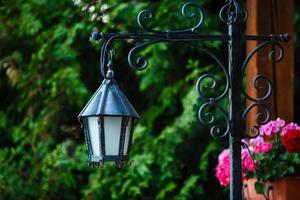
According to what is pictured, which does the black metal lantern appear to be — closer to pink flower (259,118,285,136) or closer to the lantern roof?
the lantern roof

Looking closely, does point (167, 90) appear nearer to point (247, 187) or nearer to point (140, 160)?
point (140, 160)

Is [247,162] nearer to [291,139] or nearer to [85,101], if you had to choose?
[291,139]

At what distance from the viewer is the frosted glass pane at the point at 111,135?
2.21 meters

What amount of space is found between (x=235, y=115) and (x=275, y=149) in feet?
3.07

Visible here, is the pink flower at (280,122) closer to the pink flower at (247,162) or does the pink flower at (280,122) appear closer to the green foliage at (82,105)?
the pink flower at (247,162)

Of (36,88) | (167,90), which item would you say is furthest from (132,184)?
(36,88)

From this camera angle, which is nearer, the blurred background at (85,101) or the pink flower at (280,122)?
the pink flower at (280,122)

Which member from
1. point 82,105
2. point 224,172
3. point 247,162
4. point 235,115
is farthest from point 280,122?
point 82,105

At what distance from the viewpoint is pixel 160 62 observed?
4539 millimetres

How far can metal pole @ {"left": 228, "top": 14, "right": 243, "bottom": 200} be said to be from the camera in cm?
229

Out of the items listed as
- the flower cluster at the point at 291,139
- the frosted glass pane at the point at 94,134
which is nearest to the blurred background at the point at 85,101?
the flower cluster at the point at 291,139

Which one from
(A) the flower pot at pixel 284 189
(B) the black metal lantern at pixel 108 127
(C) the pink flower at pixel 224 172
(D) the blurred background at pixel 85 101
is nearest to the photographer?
(B) the black metal lantern at pixel 108 127

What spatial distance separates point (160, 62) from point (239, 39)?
7.26 feet

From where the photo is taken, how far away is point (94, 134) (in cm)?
224
